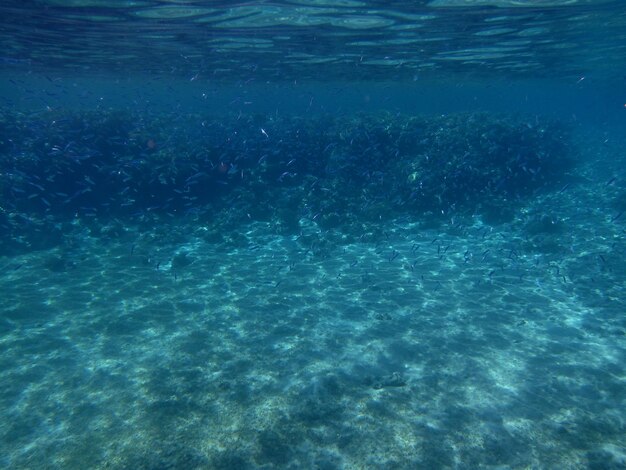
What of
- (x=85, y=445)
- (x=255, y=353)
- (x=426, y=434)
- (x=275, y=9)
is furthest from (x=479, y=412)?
(x=275, y=9)

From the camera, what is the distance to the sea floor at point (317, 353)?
6.79m

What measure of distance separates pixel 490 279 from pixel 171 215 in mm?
16563

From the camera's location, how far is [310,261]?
1647cm

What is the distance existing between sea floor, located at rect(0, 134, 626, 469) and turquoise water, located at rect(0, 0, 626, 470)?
0.07 metres

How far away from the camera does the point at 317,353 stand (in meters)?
9.88

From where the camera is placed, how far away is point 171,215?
20.8 m

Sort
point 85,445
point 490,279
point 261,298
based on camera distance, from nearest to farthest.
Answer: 1. point 85,445
2. point 261,298
3. point 490,279

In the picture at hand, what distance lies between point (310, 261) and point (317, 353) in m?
6.89

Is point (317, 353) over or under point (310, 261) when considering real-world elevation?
over

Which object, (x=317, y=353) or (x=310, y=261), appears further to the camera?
(x=310, y=261)

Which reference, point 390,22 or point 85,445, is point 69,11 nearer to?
Result: point 390,22

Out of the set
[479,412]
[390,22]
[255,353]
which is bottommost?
[255,353]

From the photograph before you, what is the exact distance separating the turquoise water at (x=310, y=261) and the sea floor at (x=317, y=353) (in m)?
0.07

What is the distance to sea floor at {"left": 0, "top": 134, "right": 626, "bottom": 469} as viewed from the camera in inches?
267
